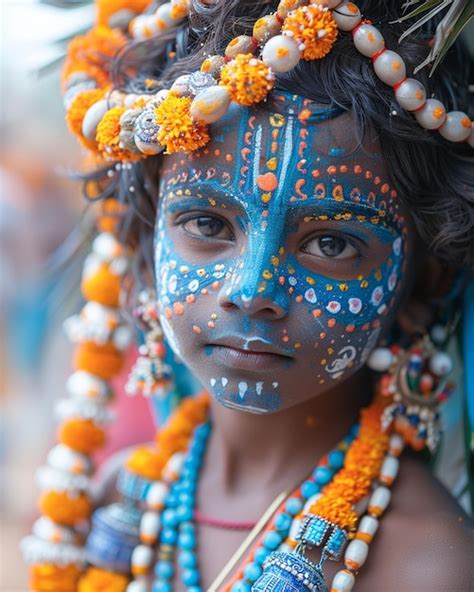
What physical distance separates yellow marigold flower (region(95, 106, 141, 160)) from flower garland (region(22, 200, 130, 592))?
0.45m

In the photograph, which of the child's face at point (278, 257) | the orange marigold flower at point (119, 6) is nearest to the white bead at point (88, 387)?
the child's face at point (278, 257)

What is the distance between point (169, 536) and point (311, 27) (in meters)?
1.22

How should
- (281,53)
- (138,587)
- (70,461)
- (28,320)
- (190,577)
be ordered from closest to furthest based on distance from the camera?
(281,53) → (190,577) → (138,587) → (70,461) → (28,320)

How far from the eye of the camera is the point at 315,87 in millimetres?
1652

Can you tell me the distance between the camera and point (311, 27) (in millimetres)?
1587

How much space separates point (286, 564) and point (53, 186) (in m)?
4.28

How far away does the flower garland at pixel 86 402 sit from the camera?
2.25 m

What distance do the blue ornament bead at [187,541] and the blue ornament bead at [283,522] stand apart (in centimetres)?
24

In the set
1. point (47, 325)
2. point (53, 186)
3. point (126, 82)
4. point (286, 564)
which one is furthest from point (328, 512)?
point (53, 186)

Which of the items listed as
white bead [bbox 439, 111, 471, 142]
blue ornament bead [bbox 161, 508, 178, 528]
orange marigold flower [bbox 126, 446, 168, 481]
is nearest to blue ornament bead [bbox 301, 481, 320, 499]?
blue ornament bead [bbox 161, 508, 178, 528]

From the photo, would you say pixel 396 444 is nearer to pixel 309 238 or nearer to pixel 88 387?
pixel 309 238

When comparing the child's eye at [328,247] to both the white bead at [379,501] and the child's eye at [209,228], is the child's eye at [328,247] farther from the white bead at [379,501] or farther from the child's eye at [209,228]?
the white bead at [379,501]

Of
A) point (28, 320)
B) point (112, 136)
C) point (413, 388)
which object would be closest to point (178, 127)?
point (112, 136)

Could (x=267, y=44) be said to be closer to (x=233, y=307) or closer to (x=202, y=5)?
(x=202, y=5)
